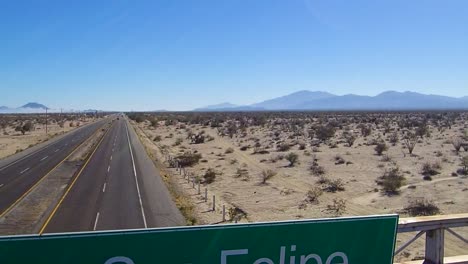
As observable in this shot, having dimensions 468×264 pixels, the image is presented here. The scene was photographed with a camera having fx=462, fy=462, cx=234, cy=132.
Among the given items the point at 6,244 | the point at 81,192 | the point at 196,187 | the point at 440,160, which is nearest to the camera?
the point at 6,244

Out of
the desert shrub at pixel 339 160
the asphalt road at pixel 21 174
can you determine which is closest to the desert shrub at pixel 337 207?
the asphalt road at pixel 21 174

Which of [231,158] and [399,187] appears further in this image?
[231,158]

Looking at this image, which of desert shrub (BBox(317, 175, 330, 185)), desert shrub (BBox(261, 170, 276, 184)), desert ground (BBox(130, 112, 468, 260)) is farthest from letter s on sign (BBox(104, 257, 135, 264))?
desert shrub (BBox(261, 170, 276, 184))

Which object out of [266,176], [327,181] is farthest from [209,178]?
[327,181]

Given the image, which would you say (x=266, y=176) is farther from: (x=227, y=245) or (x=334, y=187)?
(x=227, y=245)

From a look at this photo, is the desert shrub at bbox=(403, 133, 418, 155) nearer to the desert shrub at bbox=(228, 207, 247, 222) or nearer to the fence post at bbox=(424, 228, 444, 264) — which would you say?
the desert shrub at bbox=(228, 207, 247, 222)

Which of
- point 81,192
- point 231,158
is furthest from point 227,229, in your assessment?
point 231,158

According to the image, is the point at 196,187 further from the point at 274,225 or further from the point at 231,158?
the point at 274,225
